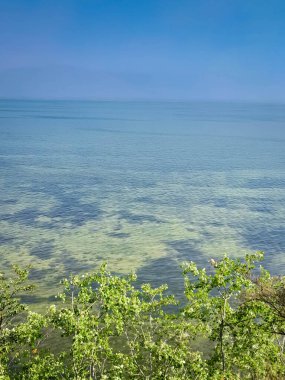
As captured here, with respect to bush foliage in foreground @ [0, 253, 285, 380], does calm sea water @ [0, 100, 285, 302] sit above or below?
below

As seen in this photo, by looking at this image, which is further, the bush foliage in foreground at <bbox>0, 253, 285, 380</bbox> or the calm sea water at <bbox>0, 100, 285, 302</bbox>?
the calm sea water at <bbox>0, 100, 285, 302</bbox>

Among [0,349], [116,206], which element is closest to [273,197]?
[116,206]

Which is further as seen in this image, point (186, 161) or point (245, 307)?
point (186, 161)

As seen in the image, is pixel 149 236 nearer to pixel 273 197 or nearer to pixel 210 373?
pixel 273 197

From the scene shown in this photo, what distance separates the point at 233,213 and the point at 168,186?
2667cm

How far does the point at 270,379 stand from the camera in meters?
27.1

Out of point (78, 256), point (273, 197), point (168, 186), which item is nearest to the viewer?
point (78, 256)

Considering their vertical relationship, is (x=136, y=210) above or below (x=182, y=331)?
below

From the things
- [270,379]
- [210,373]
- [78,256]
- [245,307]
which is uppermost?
[245,307]

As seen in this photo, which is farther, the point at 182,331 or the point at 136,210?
the point at 136,210

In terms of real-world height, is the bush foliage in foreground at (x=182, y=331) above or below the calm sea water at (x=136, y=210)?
above

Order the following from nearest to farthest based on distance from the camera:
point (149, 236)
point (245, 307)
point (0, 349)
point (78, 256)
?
point (0, 349)
point (245, 307)
point (78, 256)
point (149, 236)

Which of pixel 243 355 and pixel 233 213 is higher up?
pixel 243 355

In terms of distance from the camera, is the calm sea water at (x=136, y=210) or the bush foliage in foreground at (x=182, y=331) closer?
the bush foliage in foreground at (x=182, y=331)
